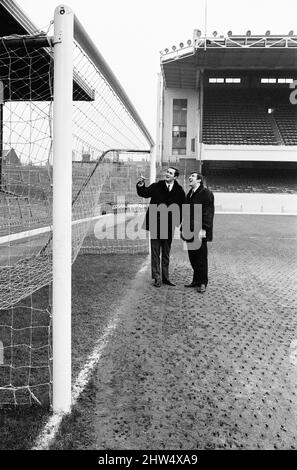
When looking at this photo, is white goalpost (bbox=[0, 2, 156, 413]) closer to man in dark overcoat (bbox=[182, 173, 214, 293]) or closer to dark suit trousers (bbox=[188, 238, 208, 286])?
man in dark overcoat (bbox=[182, 173, 214, 293])

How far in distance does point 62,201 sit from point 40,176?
2.28 meters

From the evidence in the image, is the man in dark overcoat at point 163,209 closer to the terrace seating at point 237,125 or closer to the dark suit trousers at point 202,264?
the dark suit trousers at point 202,264

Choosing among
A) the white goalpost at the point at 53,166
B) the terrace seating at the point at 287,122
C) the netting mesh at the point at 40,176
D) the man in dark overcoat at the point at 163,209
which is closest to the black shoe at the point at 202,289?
the man in dark overcoat at the point at 163,209

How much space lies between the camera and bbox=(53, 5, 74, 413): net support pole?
279 centimetres

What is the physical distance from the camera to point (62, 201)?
2.87 metres

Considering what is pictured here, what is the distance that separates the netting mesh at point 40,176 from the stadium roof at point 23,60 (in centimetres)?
2

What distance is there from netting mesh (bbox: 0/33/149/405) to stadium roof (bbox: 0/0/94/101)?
0.06 ft

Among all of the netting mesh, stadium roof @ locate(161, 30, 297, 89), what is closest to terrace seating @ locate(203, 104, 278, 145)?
stadium roof @ locate(161, 30, 297, 89)

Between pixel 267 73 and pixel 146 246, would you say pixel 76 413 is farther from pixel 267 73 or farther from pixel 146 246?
pixel 267 73

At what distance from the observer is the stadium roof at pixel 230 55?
3031 cm

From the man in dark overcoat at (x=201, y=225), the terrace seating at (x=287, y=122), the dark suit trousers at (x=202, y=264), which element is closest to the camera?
the man in dark overcoat at (x=201, y=225)

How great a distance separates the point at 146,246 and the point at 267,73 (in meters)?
32.5

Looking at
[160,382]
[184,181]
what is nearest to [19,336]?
[160,382]
